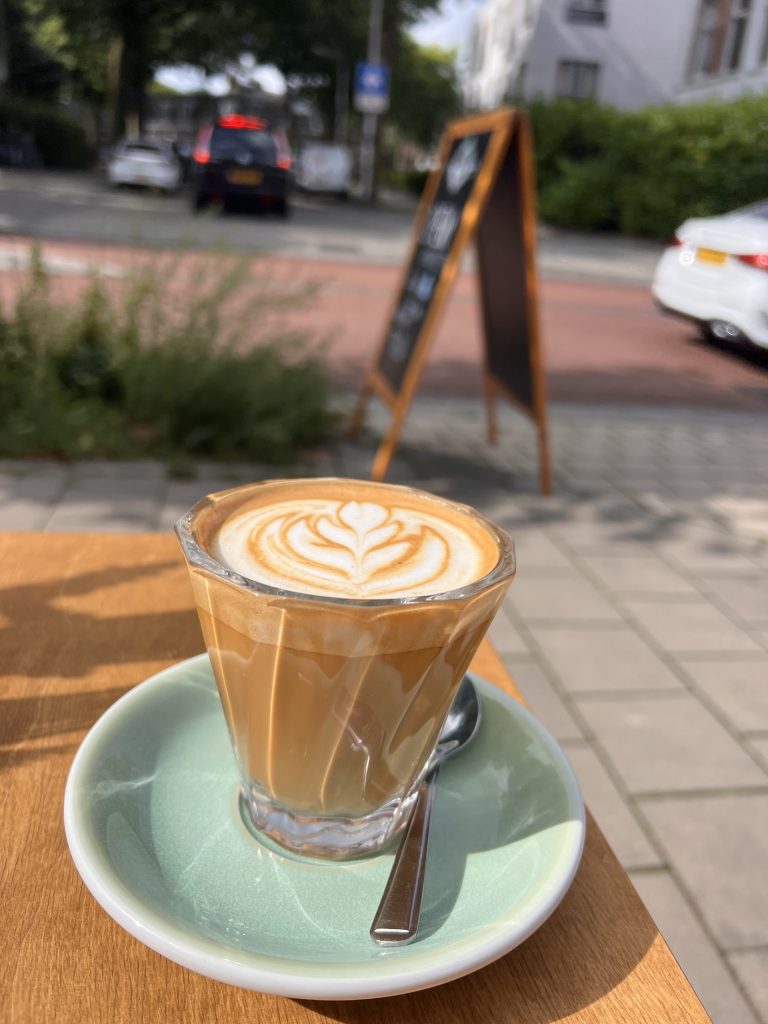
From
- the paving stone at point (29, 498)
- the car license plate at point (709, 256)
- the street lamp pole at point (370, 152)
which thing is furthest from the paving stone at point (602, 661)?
the street lamp pole at point (370, 152)

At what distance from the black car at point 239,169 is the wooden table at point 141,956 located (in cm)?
1784

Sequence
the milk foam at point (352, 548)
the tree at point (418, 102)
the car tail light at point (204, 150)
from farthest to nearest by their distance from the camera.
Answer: the tree at point (418, 102)
the car tail light at point (204, 150)
the milk foam at point (352, 548)

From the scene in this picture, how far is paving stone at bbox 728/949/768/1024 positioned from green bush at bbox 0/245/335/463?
3.06m

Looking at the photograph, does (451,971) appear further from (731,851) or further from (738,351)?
(738,351)

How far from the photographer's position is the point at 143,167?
69.6ft

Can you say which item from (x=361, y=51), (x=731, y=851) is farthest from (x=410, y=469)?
(x=361, y=51)

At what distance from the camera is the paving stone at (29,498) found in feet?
11.2

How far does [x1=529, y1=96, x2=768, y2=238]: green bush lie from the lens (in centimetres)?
1591

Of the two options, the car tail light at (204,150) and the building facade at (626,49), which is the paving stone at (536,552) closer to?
the car tail light at (204,150)

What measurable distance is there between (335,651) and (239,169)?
Answer: 18242 millimetres

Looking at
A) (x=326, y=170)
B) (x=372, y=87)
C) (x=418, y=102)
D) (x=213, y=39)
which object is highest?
(x=213, y=39)

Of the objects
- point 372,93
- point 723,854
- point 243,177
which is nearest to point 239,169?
point 243,177

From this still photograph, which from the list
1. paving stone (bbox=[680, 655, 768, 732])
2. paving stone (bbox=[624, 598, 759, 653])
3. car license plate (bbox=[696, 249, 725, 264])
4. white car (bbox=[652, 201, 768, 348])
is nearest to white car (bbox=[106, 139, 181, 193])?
white car (bbox=[652, 201, 768, 348])

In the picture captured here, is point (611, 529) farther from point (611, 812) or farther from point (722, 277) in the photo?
point (722, 277)
